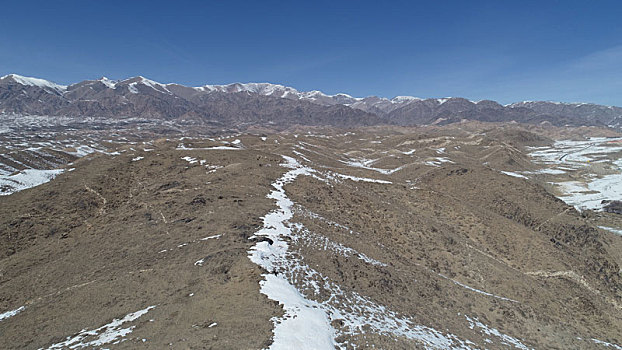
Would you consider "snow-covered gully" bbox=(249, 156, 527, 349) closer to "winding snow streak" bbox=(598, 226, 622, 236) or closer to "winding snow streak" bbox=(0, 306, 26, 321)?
"winding snow streak" bbox=(0, 306, 26, 321)

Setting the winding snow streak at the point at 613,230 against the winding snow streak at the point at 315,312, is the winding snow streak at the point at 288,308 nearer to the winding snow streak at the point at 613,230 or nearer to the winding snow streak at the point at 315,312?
the winding snow streak at the point at 315,312

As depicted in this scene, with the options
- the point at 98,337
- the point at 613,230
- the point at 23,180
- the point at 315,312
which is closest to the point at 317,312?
the point at 315,312

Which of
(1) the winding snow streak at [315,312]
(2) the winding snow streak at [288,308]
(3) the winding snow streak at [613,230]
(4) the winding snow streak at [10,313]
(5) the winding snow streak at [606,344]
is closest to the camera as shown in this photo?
(2) the winding snow streak at [288,308]

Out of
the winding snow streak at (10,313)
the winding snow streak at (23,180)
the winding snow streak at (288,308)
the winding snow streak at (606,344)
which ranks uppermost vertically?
the winding snow streak at (23,180)

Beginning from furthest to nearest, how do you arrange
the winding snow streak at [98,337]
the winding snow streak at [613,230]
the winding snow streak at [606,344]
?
the winding snow streak at [613,230], the winding snow streak at [606,344], the winding snow streak at [98,337]

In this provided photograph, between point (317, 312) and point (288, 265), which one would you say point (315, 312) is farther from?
point (288, 265)

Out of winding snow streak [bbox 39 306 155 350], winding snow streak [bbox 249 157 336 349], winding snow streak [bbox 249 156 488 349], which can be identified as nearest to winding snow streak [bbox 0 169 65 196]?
winding snow streak [bbox 39 306 155 350]

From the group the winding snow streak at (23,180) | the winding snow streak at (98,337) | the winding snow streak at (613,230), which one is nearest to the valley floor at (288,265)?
the winding snow streak at (98,337)
